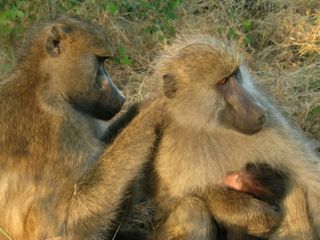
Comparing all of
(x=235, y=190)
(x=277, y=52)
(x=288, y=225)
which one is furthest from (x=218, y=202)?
(x=277, y=52)

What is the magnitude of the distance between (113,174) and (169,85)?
585 mm

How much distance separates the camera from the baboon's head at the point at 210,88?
3.72 m

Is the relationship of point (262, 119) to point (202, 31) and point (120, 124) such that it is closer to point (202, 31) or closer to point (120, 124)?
point (120, 124)

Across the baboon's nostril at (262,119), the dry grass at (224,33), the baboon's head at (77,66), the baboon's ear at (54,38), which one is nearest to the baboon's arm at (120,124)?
the baboon's head at (77,66)

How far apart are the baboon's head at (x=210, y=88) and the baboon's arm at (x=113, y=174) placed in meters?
0.27

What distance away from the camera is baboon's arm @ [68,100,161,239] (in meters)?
3.76

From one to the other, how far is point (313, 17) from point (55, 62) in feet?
12.2

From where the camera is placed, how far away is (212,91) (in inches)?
153

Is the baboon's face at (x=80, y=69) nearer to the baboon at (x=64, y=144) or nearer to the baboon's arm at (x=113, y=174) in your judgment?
the baboon at (x=64, y=144)

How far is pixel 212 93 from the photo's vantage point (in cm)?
389

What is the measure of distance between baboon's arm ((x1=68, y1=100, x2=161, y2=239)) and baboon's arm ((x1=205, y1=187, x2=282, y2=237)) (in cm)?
45

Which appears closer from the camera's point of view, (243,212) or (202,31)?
(243,212)

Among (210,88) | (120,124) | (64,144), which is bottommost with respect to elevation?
(120,124)

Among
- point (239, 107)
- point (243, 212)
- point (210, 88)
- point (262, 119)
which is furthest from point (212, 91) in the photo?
point (243, 212)
